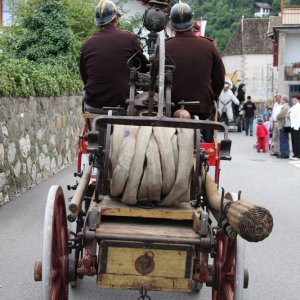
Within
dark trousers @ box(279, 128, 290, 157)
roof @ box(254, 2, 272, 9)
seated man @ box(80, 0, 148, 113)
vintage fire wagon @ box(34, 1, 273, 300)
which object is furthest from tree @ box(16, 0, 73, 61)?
roof @ box(254, 2, 272, 9)

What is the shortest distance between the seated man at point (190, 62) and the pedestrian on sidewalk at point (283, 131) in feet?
42.2

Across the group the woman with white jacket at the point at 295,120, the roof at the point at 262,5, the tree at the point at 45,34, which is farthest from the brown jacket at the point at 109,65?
the roof at the point at 262,5

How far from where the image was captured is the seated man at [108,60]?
7.09m

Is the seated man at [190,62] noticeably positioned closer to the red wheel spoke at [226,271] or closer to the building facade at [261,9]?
the red wheel spoke at [226,271]

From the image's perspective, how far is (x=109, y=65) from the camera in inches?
280

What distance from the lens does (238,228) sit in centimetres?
397

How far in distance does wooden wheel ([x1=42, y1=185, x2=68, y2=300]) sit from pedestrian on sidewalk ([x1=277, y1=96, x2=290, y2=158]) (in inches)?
596

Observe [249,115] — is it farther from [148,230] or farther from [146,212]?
[148,230]

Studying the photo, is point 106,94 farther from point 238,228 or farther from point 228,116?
point 228,116

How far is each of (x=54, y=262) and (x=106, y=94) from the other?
2.85 m

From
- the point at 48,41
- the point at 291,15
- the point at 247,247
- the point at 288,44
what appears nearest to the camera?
the point at 247,247

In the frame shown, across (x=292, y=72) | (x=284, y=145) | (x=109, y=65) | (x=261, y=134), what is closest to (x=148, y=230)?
(x=109, y=65)

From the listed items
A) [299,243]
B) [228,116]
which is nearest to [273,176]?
[299,243]

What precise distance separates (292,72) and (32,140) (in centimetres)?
3911
